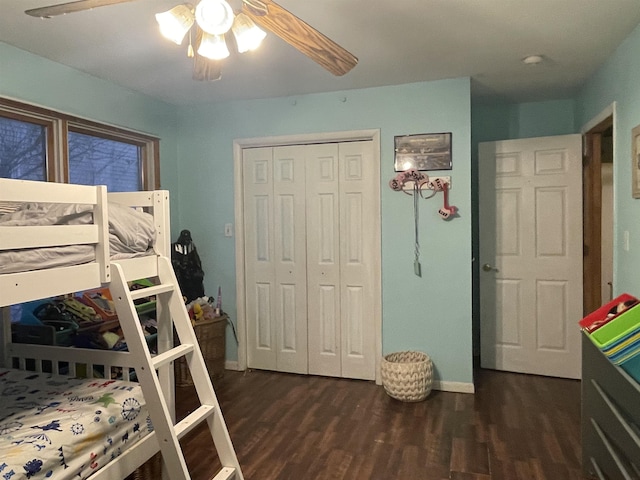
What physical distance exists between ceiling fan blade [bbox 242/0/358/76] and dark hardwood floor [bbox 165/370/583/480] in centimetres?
196

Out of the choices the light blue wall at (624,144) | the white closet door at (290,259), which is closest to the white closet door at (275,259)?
the white closet door at (290,259)

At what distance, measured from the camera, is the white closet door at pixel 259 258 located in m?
3.95

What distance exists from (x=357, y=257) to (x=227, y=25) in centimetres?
238

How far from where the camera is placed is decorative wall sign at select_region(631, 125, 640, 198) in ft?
8.04

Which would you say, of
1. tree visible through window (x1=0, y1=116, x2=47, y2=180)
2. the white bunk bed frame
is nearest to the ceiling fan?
the white bunk bed frame

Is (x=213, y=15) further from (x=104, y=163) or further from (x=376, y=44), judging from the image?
(x=104, y=163)

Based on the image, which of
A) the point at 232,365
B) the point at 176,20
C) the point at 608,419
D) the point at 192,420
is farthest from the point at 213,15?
the point at 232,365

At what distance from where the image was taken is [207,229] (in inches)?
162

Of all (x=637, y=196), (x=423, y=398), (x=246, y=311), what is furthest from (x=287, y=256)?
(x=637, y=196)

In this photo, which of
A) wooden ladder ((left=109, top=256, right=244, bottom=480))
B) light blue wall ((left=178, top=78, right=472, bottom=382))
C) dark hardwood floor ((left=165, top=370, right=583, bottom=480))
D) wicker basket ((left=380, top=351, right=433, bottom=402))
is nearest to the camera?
wooden ladder ((left=109, top=256, right=244, bottom=480))

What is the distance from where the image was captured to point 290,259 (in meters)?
3.91

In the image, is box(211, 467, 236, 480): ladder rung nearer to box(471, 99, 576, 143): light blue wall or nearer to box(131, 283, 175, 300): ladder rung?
box(131, 283, 175, 300): ladder rung

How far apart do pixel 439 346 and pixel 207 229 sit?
7.02 ft

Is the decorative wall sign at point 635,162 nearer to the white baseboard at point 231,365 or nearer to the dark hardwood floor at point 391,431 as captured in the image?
the dark hardwood floor at point 391,431
